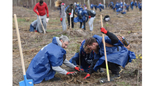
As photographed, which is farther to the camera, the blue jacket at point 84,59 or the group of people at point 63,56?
the blue jacket at point 84,59

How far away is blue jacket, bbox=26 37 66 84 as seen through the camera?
305 centimetres

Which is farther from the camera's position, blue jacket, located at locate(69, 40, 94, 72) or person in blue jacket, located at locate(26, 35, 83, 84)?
blue jacket, located at locate(69, 40, 94, 72)

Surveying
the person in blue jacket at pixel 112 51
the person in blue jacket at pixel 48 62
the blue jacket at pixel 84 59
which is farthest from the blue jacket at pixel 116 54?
the person in blue jacket at pixel 48 62

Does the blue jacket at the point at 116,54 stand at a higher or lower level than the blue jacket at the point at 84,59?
higher

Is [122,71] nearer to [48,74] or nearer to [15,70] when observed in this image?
[48,74]

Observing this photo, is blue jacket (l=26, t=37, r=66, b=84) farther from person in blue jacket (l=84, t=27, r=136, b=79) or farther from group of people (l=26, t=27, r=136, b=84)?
person in blue jacket (l=84, t=27, r=136, b=79)

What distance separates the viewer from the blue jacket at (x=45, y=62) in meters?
3.05

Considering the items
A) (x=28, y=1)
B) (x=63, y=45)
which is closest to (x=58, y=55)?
(x=63, y=45)

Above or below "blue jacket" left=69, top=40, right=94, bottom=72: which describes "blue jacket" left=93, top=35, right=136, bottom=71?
above

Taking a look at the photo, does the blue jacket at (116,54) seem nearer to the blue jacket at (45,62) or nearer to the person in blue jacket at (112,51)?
the person in blue jacket at (112,51)

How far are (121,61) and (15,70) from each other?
256cm

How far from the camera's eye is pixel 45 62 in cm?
309

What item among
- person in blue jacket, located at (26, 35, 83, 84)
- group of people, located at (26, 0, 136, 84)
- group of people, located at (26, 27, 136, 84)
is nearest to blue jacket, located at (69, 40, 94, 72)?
group of people, located at (26, 0, 136, 84)

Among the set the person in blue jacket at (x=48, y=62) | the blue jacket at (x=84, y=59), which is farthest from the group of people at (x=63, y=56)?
the blue jacket at (x=84, y=59)
